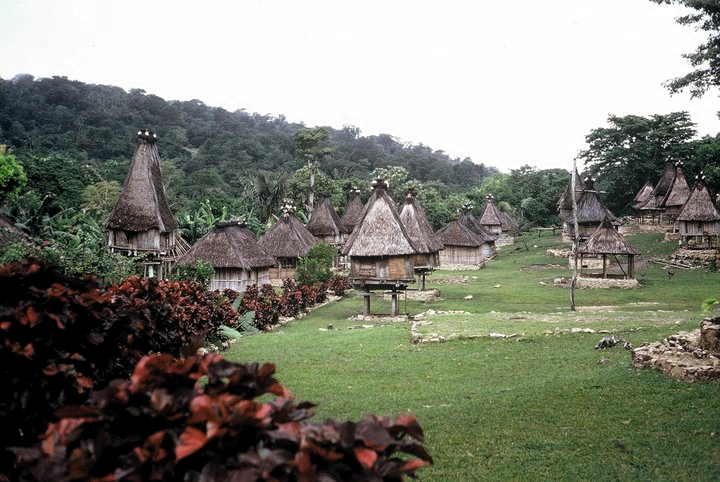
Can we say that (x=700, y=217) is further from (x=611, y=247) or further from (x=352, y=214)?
(x=352, y=214)

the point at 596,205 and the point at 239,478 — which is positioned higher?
the point at 596,205

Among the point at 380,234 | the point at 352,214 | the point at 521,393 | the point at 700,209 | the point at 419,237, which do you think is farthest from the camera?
the point at 352,214

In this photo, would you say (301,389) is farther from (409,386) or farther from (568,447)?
(568,447)

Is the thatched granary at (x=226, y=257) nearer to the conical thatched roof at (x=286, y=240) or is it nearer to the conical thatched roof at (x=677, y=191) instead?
the conical thatched roof at (x=286, y=240)

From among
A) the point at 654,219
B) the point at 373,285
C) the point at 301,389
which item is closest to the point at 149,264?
the point at 373,285

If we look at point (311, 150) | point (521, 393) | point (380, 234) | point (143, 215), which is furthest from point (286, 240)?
point (521, 393)

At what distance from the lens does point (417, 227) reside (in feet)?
106

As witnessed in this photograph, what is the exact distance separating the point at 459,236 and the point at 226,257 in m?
25.9

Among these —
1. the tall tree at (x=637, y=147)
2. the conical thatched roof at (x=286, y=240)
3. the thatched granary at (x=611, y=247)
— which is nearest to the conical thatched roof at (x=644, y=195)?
the tall tree at (x=637, y=147)

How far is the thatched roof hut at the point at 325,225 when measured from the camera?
162 feet

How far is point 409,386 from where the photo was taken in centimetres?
1209

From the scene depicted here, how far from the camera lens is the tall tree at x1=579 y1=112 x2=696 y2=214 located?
5434 cm

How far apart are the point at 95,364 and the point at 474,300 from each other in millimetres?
25975

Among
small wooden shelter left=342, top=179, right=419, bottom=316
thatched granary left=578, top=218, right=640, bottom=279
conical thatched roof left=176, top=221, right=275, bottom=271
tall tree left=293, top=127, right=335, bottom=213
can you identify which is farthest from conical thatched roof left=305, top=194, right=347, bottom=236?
small wooden shelter left=342, top=179, right=419, bottom=316
